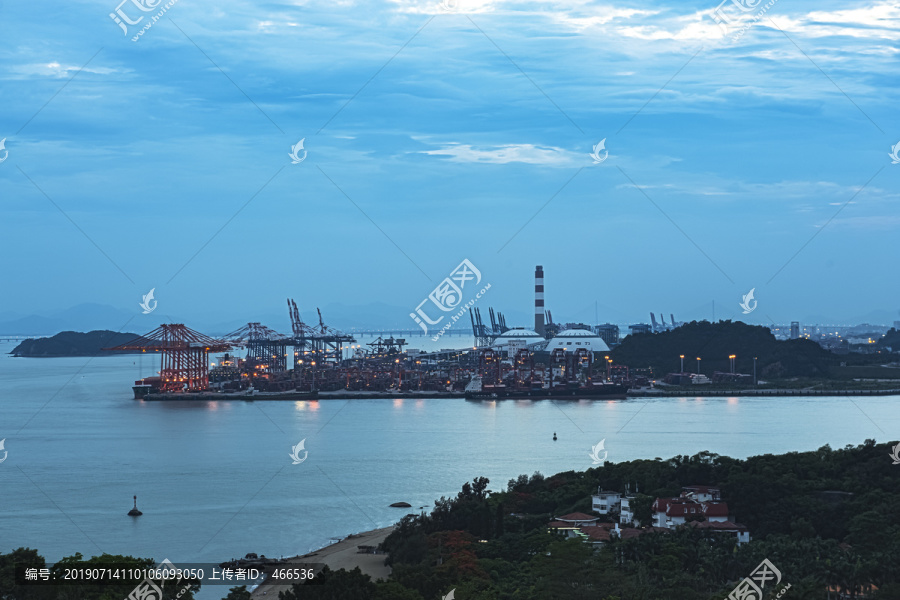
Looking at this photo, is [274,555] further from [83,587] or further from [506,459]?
[506,459]

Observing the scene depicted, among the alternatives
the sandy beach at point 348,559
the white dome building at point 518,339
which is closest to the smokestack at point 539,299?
the white dome building at point 518,339

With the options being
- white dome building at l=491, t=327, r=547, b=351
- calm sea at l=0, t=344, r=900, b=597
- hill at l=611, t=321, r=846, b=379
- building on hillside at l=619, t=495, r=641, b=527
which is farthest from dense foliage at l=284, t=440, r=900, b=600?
white dome building at l=491, t=327, r=547, b=351

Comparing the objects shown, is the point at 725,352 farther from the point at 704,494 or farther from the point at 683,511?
the point at 683,511

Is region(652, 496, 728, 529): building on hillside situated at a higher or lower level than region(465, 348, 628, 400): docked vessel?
lower

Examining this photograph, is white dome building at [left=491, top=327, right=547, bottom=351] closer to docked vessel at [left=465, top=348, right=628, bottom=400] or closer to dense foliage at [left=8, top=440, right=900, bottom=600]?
docked vessel at [left=465, top=348, right=628, bottom=400]

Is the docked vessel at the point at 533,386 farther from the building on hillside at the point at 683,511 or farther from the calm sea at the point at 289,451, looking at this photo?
the building on hillside at the point at 683,511
